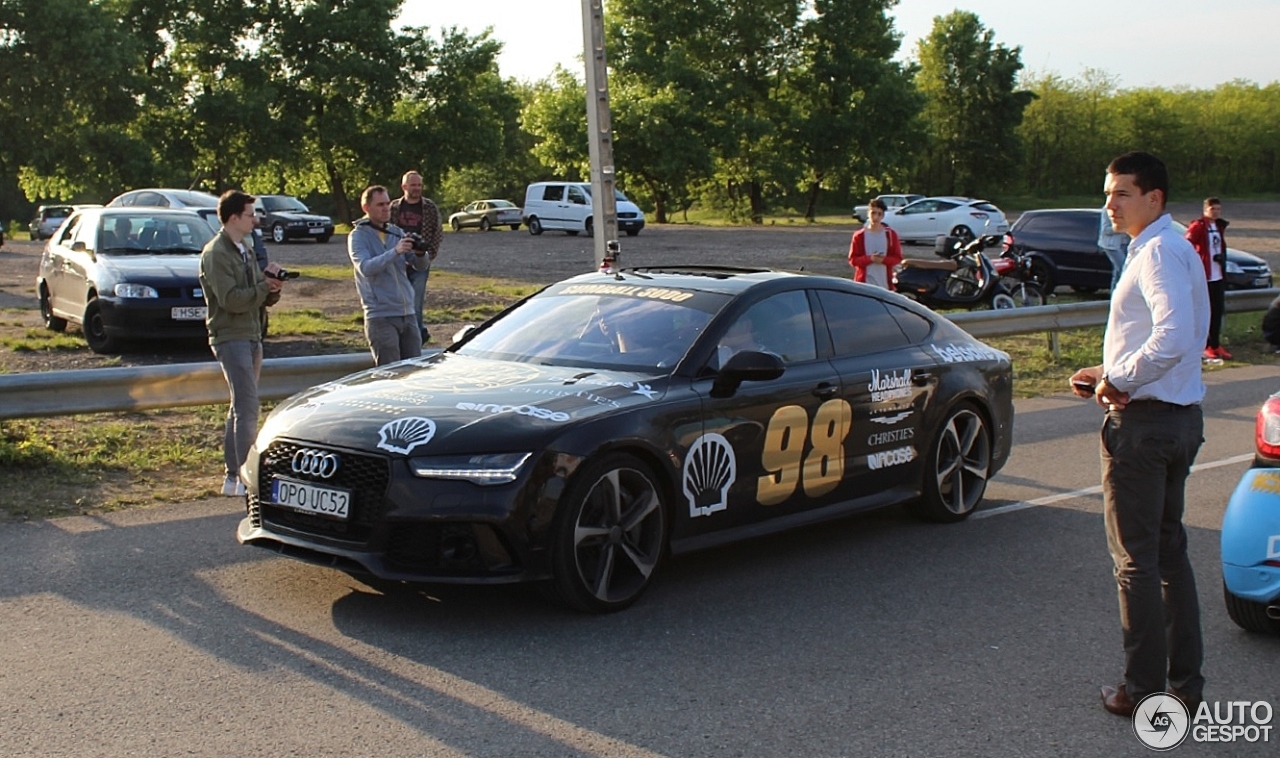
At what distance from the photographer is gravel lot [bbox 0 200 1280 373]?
48.7ft

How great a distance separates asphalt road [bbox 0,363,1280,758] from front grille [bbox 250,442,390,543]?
0.39 meters

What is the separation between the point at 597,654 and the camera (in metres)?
5.39

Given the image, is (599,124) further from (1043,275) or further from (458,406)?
(1043,275)

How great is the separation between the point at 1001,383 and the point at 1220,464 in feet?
8.32

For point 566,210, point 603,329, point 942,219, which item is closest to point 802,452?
point 603,329

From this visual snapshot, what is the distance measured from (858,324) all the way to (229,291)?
12.2 feet

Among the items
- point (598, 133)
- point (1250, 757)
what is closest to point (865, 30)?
point (598, 133)

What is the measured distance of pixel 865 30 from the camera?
6281 cm

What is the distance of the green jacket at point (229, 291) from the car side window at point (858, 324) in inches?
130

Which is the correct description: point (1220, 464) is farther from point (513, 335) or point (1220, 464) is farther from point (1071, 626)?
point (513, 335)

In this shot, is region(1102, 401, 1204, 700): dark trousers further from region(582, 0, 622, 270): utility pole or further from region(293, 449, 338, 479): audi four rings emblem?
region(582, 0, 622, 270): utility pole

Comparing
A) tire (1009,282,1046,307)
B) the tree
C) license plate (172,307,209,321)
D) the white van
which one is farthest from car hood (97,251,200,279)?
the tree

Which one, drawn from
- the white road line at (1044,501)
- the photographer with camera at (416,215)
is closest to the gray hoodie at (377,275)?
the photographer with camera at (416,215)

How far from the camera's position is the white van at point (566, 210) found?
1699 inches
